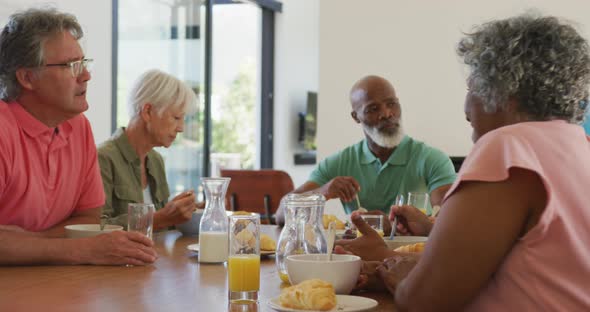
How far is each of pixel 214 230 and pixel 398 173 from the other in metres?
1.87

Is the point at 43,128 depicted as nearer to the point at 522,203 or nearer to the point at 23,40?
the point at 23,40

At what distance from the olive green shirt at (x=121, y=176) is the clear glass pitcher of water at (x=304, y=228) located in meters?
1.38

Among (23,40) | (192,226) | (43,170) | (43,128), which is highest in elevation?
(23,40)

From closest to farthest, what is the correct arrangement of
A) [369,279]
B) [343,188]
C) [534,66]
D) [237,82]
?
1. [534,66]
2. [369,279]
3. [343,188]
4. [237,82]

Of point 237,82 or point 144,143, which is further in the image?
point 237,82

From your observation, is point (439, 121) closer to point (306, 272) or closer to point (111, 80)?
point (111, 80)

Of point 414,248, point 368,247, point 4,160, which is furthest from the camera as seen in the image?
point 4,160

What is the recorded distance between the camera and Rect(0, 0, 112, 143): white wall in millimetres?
5539

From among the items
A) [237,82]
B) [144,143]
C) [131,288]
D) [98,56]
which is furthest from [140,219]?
[237,82]

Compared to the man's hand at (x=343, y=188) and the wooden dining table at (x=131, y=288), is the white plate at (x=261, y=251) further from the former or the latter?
the man's hand at (x=343, y=188)

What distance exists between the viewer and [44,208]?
2387 mm

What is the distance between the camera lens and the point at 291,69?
9445mm

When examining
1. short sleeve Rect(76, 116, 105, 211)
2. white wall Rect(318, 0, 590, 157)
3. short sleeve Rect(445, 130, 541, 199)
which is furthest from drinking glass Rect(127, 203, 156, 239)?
white wall Rect(318, 0, 590, 157)

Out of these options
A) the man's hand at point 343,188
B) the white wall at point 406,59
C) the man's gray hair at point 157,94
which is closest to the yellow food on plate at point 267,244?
the man's hand at point 343,188
